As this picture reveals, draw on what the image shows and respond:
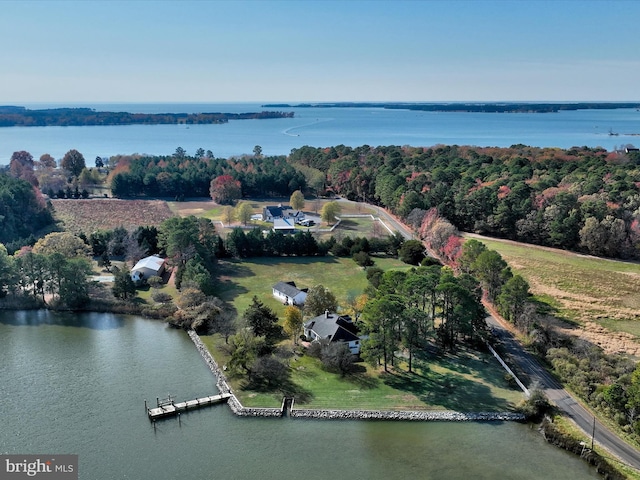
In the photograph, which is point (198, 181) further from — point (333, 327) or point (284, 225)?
point (333, 327)

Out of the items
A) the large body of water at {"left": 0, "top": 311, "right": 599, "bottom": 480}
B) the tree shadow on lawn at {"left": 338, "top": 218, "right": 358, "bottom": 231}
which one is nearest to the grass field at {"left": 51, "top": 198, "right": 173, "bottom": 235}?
the tree shadow on lawn at {"left": 338, "top": 218, "right": 358, "bottom": 231}

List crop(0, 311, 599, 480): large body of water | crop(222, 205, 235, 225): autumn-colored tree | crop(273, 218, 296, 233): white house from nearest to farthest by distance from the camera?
crop(0, 311, 599, 480): large body of water, crop(273, 218, 296, 233): white house, crop(222, 205, 235, 225): autumn-colored tree

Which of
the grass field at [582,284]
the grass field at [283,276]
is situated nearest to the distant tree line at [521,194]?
the grass field at [582,284]

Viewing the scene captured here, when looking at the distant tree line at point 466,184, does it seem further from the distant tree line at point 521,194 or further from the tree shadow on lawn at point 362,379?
the tree shadow on lawn at point 362,379

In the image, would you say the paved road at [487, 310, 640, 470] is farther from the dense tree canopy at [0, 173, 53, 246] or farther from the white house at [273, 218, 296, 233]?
the dense tree canopy at [0, 173, 53, 246]

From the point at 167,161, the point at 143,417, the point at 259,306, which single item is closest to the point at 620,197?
the point at 259,306

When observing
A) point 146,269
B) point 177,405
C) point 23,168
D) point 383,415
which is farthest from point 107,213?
point 383,415

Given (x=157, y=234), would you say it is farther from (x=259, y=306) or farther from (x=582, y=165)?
(x=582, y=165)
